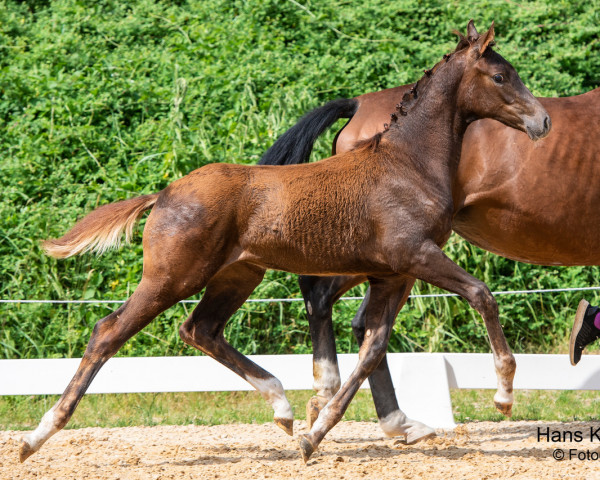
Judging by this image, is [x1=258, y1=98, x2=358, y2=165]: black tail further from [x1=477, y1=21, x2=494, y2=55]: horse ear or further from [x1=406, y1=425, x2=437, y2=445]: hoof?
[x1=406, y1=425, x2=437, y2=445]: hoof

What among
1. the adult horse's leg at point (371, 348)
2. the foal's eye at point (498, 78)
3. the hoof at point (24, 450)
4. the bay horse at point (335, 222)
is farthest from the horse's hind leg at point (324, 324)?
the hoof at point (24, 450)

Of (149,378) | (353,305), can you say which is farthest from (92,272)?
(353,305)

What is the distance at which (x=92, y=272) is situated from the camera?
782 cm

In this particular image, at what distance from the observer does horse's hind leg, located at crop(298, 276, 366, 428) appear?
5289mm

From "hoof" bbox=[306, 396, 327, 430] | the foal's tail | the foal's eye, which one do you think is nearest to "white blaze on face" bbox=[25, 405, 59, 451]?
the foal's tail

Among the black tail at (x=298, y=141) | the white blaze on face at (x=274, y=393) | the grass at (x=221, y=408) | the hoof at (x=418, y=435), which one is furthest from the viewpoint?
the grass at (x=221, y=408)

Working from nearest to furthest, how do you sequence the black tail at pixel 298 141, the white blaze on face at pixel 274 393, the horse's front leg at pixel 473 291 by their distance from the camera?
the horse's front leg at pixel 473 291
the white blaze on face at pixel 274 393
the black tail at pixel 298 141

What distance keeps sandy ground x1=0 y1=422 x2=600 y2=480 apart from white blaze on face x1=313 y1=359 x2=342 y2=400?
1.12 ft

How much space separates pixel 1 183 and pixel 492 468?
6.03 m

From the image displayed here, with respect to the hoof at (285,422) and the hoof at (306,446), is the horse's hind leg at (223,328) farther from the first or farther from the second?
the hoof at (306,446)

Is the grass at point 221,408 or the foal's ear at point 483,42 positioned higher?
the foal's ear at point 483,42

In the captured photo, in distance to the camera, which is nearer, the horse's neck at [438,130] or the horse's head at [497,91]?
the horse's head at [497,91]

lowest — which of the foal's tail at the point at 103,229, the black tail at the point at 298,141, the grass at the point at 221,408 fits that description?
the grass at the point at 221,408

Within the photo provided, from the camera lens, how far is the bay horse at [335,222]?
4184 mm
